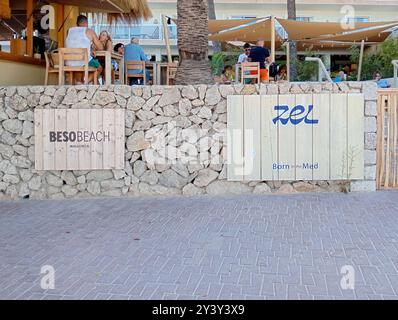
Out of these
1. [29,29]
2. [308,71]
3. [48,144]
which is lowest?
[48,144]

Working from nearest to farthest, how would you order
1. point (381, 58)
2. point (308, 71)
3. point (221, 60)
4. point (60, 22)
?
point (60, 22), point (381, 58), point (221, 60), point (308, 71)

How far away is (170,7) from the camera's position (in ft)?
91.7

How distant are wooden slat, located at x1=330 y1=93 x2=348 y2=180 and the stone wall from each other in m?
0.22

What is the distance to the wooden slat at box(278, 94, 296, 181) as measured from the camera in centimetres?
779

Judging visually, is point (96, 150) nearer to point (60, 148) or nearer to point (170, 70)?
point (60, 148)

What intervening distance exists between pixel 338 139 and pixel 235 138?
1.66m

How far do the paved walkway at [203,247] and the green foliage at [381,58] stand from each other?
456 inches

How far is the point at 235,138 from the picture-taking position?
25.7 feet

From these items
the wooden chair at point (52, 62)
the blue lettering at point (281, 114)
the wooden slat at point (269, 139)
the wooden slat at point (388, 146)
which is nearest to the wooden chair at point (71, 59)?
the wooden chair at point (52, 62)

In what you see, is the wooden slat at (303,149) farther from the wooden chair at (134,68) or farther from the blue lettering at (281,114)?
the wooden chair at (134,68)

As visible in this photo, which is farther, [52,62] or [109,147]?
[52,62]

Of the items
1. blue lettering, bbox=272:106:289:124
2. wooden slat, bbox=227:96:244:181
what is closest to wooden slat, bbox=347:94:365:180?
blue lettering, bbox=272:106:289:124

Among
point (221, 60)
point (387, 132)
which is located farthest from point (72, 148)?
point (221, 60)

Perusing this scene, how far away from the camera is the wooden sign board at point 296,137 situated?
7766 millimetres
